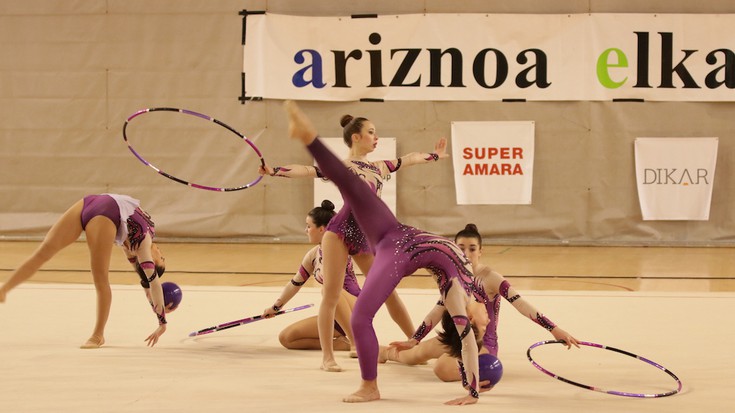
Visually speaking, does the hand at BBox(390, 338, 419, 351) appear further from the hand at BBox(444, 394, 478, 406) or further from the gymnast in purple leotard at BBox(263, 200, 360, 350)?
the gymnast in purple leotard at BBox(263, 200, 360, 350)

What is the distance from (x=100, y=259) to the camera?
519 cm

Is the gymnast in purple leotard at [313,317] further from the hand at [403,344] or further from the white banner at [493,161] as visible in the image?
the white banner at [493,161]

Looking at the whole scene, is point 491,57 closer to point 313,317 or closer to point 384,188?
point 384,188

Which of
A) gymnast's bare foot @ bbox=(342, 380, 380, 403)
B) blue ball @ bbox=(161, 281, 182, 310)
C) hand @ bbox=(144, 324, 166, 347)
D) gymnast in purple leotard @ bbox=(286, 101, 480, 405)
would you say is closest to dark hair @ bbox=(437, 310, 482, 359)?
gymnast in purple leotard @ bbox=(286, 101, 480, 405)

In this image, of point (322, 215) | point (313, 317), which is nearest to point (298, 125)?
point (322, 215)

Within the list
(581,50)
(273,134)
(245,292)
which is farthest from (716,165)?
(245,292)

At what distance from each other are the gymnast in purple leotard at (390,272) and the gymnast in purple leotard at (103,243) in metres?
1.61

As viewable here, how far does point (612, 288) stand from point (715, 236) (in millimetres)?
3975

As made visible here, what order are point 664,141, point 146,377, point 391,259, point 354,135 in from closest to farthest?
1. point 391,259
2. point 146,377
3. point 354,135
4. point 664,141

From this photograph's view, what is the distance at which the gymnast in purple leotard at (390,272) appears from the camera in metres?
3.92

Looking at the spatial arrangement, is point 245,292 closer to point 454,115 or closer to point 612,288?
point 612,288

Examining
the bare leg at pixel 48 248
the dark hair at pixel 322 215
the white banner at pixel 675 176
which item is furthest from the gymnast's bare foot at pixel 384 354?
the white banner at pixel 675 176

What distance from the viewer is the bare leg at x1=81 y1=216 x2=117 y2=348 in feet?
16.8

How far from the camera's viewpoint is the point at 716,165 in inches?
423
